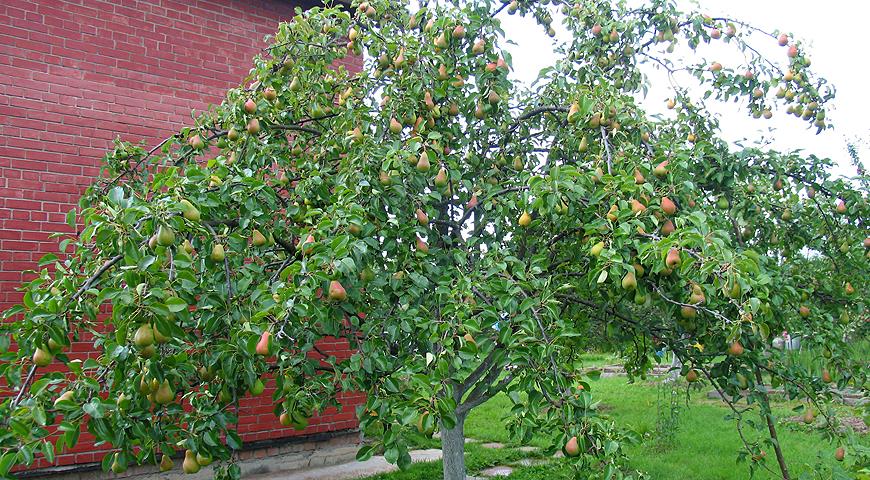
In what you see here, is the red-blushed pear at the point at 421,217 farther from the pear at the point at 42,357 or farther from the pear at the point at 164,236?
the pear at the point at 42,357

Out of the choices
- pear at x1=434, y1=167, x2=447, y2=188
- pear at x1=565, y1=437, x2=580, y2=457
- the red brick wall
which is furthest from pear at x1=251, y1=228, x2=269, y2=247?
the red brick wall

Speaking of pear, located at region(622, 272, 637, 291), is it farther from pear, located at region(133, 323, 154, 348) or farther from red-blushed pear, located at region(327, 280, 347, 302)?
pear, located at region(133, 323, 154, 348)

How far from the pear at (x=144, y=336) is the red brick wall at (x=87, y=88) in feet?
11.1

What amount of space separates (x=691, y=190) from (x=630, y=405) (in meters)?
6.64

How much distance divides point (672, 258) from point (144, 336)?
178 cm

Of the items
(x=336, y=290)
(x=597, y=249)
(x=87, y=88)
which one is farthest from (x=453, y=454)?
(x=87, y=88)

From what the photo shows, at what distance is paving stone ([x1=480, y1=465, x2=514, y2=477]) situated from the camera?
5.59 metres

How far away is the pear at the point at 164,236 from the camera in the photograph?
213 cm

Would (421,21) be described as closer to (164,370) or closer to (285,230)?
(285,230)

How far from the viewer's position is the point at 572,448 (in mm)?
2283

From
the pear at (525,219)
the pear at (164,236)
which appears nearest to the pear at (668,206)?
the pear at (525,219)

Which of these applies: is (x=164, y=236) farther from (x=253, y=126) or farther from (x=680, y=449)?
(x=680, y=449)

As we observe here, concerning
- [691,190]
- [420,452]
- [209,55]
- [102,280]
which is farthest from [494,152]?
[420,452]

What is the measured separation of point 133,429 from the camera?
2.31 meters
